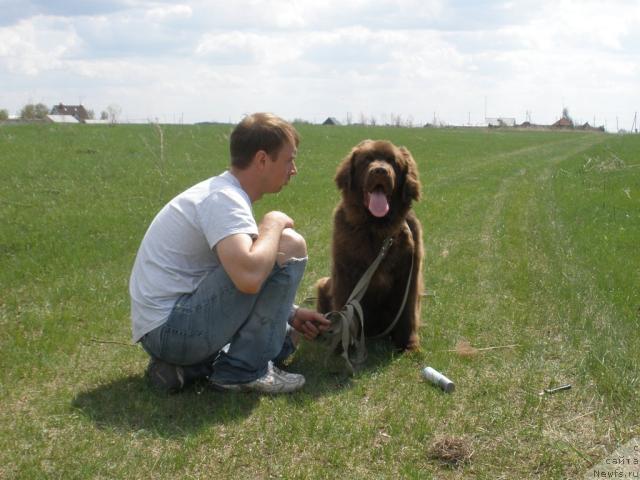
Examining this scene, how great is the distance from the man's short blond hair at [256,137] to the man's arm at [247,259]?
0.51 meters

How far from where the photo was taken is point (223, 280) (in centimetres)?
381

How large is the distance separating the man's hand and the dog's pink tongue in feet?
2.66

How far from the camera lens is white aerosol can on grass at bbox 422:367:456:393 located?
411 cm

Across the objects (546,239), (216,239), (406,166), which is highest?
(406,166)

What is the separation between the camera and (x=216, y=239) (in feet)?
11.8

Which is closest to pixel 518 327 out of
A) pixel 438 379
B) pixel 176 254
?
pixel 438 379

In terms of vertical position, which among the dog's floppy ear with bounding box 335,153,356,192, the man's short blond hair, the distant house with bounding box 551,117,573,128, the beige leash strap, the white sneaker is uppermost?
the distant house with bounding box 551,117,573,128

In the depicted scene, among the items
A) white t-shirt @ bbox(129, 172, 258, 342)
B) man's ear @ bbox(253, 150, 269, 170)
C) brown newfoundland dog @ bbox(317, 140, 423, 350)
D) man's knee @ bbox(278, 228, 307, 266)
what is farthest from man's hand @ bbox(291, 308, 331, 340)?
man's ear @ bbox(253, 150, 269, 170)

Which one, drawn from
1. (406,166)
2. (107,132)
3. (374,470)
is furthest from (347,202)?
(107,132)

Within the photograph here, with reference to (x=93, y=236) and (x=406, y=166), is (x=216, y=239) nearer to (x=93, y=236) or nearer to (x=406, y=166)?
(x=406, y=166)

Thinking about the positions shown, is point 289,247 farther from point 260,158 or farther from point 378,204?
point 378,204

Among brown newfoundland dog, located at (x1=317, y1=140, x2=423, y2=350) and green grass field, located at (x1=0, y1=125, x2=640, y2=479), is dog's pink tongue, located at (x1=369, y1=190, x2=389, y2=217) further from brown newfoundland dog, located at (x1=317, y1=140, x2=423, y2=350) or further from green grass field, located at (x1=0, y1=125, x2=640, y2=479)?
green grass field, located at (x1=0, y1=125, x2=640, y2=479)

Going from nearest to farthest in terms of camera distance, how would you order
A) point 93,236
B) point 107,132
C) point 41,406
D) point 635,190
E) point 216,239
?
1. point 216,239
2. point 41,406
3. point 93,236
4. point 635,190
5. point 107,132

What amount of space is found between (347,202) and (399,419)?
72.0 inches
